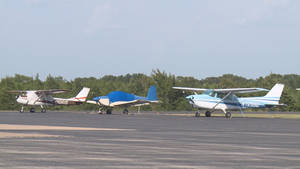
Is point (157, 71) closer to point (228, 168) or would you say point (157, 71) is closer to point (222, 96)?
point (222, 96)

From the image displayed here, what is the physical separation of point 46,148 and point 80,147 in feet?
3.12

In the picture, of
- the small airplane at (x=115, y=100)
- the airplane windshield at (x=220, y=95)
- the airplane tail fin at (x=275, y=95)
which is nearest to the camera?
the airplane windshield at (x=220, y=95)

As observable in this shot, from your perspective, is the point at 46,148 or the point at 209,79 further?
the point at 209,79

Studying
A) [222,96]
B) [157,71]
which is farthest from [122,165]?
[157,71]

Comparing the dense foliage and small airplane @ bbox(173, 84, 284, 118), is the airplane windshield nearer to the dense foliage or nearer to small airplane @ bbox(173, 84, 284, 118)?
small airplane @ bbox(173, 84, 284, 118)

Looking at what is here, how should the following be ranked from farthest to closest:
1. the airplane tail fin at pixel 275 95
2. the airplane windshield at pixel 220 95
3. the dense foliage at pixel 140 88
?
1. the dense foliage at pixel 140 88
2. the airplane tail fin at pixel 275 95
3. the airplane windshield at pixel 220 95

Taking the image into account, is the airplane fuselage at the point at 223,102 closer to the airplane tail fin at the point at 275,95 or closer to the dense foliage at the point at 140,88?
the airplane tail fin at the point at 275,95

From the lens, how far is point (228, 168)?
449 inches

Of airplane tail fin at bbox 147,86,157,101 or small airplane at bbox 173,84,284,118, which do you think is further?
airplane tail fin at bbox 147,86,157,101

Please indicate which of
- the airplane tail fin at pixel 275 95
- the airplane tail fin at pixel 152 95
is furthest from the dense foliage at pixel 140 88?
the airplane tail fin at pixel 275 95

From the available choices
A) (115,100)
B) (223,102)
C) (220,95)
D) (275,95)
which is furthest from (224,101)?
(115,100)

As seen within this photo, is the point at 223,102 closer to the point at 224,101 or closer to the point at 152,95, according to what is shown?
the point at 224,101

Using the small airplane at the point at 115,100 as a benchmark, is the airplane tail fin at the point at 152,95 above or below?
above

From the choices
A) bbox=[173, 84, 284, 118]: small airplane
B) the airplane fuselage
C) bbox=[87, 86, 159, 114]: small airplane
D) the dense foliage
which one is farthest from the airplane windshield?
the dense foliage
